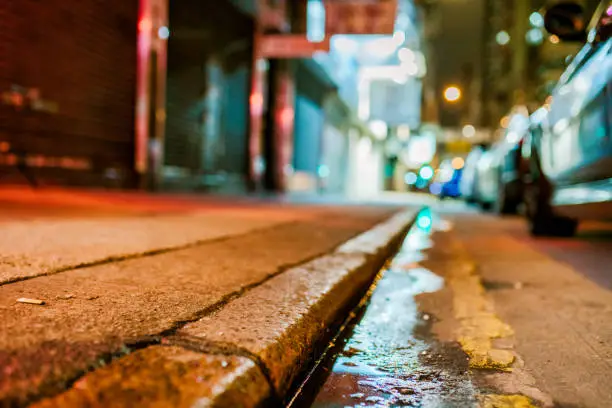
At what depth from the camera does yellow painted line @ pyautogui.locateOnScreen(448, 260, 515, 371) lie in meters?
2.65

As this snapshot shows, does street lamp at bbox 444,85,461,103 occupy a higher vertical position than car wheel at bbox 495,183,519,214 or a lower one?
higher

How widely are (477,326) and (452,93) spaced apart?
55452 mm

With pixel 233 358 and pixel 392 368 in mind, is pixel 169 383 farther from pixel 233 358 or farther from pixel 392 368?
pixel 392 368

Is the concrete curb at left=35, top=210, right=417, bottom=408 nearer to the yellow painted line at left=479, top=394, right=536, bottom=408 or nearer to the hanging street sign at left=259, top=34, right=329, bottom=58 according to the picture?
the yellow painted line at left=479, top=394, right=536, bottom=408

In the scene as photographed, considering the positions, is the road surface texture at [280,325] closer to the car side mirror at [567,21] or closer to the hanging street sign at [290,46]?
the car side mirror at [567,21]

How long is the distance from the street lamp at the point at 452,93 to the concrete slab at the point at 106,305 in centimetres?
5410

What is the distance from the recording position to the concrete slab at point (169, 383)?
154 cm

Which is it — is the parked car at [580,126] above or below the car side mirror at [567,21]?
below

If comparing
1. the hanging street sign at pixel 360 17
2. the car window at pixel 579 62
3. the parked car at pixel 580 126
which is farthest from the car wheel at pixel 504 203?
the car window at pixel 579 62

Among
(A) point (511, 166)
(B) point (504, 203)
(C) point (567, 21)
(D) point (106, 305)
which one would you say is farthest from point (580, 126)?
(B) point (504, 203)

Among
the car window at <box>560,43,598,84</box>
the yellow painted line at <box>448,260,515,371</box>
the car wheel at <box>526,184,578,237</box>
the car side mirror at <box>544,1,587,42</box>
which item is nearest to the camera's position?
the yellow painted line at <box>448,260,515,371</box>

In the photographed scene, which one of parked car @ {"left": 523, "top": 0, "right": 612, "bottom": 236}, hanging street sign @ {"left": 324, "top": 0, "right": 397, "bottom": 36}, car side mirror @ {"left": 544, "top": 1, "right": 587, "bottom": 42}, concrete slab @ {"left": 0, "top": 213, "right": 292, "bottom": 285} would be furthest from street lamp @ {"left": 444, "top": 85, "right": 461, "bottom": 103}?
car side mirror @ {"left": 544, "top": 1, "right": 587, "bottom": 42}

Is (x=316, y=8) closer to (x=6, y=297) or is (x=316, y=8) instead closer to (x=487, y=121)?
(x=6, y=297)

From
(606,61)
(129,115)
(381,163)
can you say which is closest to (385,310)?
(606,61)
